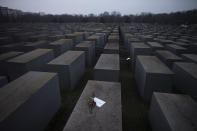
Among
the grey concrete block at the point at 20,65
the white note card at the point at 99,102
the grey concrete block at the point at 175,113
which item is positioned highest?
the grey concrete block at the point at 20,65

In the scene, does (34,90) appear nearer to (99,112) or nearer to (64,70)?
(99,112)

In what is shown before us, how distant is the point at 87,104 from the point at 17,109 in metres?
2.04

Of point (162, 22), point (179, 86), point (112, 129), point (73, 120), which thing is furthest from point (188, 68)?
point (162, 22)

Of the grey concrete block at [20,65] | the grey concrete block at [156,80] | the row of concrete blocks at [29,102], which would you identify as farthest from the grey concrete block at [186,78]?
the grey concrete block at [20,65]

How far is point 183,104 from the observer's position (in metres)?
3.95

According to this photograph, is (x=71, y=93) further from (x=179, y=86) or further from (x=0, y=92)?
(x=179, y=86)

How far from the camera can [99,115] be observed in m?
3.53

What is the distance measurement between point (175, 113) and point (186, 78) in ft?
12.6

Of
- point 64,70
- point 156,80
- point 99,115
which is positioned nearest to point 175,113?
point 99,115

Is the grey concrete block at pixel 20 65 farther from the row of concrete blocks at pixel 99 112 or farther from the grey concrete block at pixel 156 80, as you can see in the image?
the grey concrete block at pixel 156 80

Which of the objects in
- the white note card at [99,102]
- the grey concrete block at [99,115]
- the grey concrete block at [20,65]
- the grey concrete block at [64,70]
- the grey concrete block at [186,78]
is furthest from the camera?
the grey concrete block at [20,65]

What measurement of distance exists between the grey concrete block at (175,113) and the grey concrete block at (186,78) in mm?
2189

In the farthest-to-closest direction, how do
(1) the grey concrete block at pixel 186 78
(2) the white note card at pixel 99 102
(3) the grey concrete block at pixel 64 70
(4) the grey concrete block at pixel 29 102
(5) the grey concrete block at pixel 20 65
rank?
(5) the grey concrete block at pixel 20 65
(3) the grey concrete block at pixel 64 70
(1) the grey concrete block at pixel 186 78
(2) the white note card at pixel 99 102
(4) the grey concrete block at pixel 29 102

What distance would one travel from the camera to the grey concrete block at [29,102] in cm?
329
